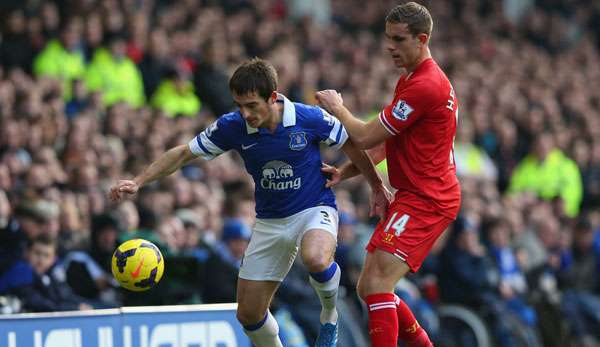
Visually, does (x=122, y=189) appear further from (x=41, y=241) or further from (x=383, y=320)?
(x=41, y=241)

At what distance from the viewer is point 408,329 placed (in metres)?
8.74

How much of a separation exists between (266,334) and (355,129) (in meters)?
1.66

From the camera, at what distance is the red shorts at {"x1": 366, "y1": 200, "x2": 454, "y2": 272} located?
8.38 meters

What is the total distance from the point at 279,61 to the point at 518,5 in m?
9.54

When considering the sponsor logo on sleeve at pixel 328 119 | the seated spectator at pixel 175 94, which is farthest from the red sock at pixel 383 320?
the seated spectator at pixel 175 94

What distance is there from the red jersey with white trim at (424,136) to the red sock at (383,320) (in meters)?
0.71

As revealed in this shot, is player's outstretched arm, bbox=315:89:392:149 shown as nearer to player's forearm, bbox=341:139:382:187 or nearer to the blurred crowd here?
player's forearm, bbox=341:139:382:187

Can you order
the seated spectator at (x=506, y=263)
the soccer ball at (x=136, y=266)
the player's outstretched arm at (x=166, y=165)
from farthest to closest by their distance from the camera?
the seated spectator at (x=506, y=263), the soccer ball at (x=136, y=266), the player's outstretched arm at (x=166, y=165)

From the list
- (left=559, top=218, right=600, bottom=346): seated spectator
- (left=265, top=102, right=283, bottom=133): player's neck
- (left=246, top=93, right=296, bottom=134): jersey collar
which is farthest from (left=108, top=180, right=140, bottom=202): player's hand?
(left=559, top=218, right=600, bottom=346): seated spectator

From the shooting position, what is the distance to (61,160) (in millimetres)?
12938

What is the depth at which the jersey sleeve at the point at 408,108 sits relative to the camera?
831cm

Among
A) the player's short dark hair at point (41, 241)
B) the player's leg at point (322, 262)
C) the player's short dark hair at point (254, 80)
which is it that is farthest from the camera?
the player's short dark hair at point (41, 241)

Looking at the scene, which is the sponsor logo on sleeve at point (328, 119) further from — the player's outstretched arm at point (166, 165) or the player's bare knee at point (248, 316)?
the player's bare knee at point (248, 316)

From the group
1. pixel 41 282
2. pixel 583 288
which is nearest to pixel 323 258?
pixel 41 282
